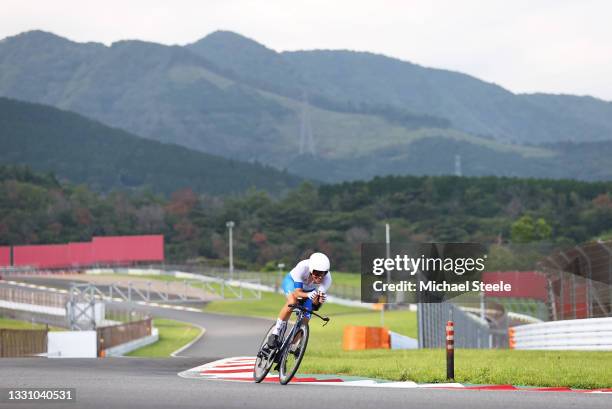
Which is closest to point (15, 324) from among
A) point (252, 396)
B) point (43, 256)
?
point (252, 396)

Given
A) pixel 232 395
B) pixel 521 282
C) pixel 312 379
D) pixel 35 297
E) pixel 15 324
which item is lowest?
pixel 15 324

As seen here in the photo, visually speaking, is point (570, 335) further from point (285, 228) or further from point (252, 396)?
point (285, 228)

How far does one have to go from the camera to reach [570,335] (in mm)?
31453

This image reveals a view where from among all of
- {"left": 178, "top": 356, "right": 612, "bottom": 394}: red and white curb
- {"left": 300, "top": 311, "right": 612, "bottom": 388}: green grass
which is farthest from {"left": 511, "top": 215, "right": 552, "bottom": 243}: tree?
{"left": 178, "top": 356, "right": 612, "bottom": 394}: red and white curb

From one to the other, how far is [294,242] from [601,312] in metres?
157

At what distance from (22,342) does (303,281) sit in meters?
25.7

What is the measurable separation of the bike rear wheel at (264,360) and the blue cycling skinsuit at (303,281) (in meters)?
0.82

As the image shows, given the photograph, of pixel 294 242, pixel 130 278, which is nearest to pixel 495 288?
pixel 130 278

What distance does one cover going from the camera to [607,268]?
3131 centimetres

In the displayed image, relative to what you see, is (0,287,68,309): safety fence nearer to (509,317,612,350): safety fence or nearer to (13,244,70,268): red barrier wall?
(509,317,612,350): safety fence

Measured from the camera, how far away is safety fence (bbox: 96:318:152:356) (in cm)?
4586

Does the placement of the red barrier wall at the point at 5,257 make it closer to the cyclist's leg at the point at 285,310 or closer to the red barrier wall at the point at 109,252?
the red barrier wall at the point at 109,252

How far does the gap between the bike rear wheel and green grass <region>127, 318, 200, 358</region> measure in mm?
29076

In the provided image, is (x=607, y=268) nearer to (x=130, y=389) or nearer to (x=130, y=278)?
(x=130, y=389)
